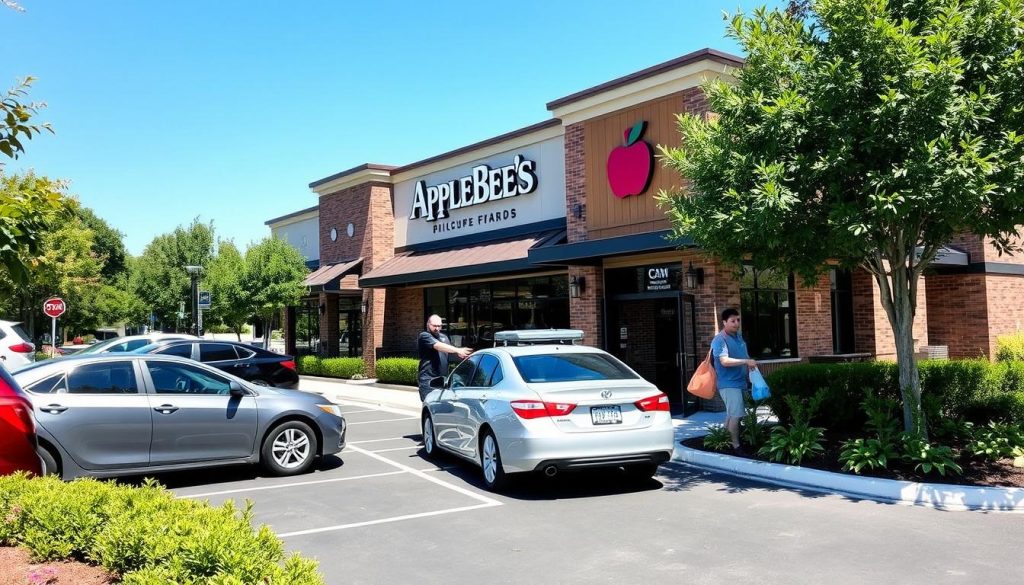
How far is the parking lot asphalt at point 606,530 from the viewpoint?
5207 mm

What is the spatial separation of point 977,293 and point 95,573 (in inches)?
780

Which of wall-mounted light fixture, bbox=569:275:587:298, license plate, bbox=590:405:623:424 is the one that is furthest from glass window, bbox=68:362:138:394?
wall-mounted light fixture, bbox=569:275:587:298

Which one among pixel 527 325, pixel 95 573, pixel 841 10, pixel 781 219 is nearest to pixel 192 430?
pixel 95 573

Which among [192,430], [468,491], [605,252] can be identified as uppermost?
[605,252]

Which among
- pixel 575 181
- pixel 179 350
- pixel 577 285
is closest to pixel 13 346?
pixel 179 350

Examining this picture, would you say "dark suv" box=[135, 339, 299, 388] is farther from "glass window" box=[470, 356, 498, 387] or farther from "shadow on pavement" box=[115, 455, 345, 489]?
"glass window" box=[470, 356, 498, 387]

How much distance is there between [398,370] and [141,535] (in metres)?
16.2

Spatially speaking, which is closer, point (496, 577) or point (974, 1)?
point (496, 577)

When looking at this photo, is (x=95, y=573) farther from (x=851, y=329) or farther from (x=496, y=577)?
(x=851, y=329)

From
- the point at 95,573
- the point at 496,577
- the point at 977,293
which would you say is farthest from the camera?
the point at 977,293

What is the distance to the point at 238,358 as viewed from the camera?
584 inches

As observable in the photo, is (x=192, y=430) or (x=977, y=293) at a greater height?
(x=977, y=293)

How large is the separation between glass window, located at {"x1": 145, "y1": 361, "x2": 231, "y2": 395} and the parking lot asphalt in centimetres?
108

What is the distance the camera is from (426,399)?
1041 centimetres
